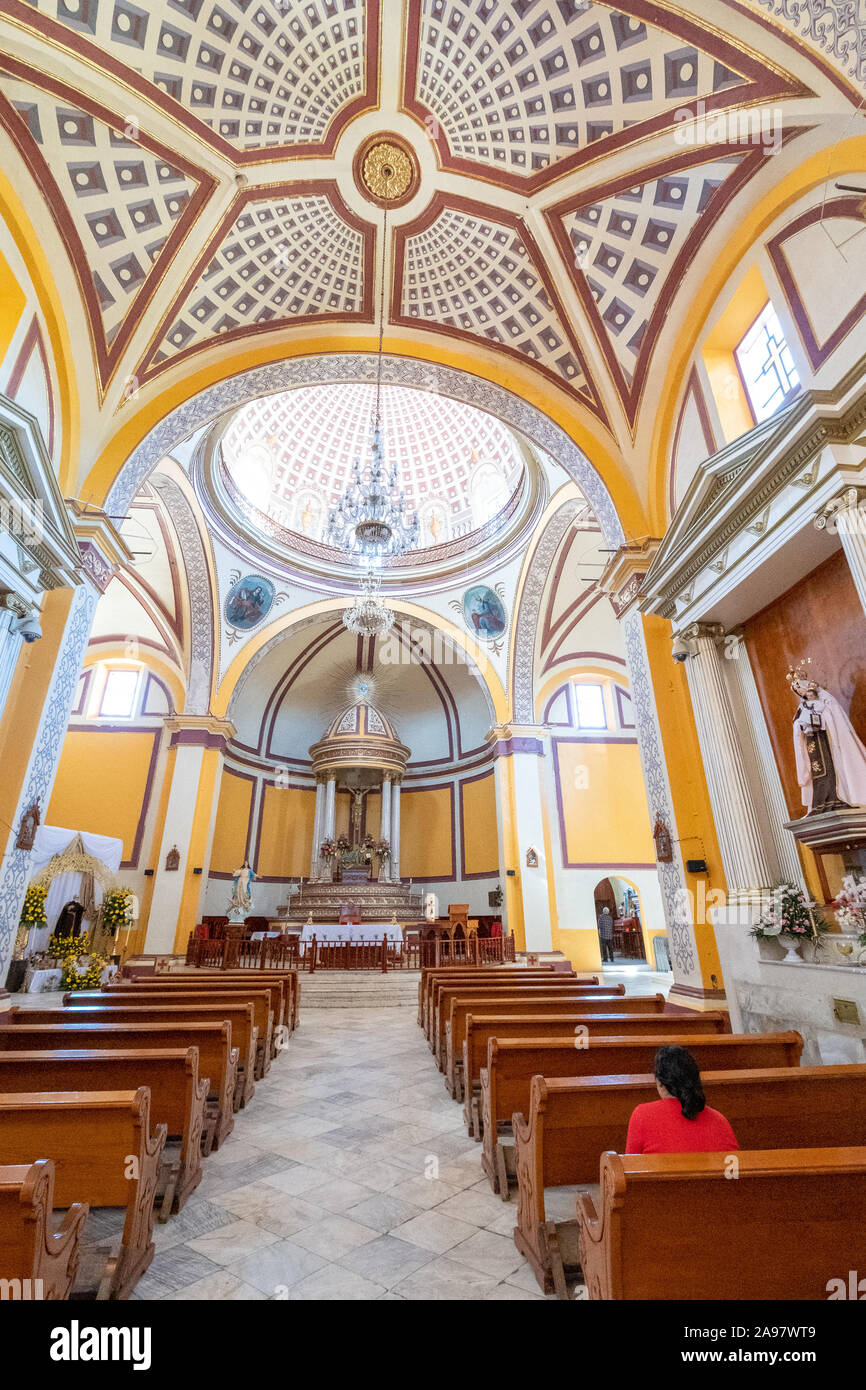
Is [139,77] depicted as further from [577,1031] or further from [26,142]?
[577,1031]

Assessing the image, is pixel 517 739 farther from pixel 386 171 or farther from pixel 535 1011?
pixel 386 171

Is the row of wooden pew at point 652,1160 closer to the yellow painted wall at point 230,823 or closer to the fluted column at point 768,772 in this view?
the fluted column at point 768,772

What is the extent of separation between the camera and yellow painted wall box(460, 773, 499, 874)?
1844 cm

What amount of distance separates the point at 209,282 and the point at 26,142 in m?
2.37

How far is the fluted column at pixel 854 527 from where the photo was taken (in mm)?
4766

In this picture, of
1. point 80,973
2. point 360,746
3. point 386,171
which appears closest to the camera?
point 386,171

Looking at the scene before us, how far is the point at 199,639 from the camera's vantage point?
16.2 metres

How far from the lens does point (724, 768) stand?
6574 mm

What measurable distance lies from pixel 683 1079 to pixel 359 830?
718 inches

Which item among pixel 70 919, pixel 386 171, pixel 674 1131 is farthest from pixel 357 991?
pixel 386 171

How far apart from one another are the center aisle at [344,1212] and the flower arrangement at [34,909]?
723cm

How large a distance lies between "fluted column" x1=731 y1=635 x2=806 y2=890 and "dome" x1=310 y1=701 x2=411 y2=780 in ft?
44.5

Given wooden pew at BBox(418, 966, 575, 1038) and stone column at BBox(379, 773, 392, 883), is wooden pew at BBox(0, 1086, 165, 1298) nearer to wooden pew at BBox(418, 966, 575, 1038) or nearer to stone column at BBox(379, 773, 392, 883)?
wooden pew at BBox(418, 966, 575, 1038)

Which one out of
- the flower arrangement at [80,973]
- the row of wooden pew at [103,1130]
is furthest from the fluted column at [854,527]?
the flower arrangement at [80,973]
